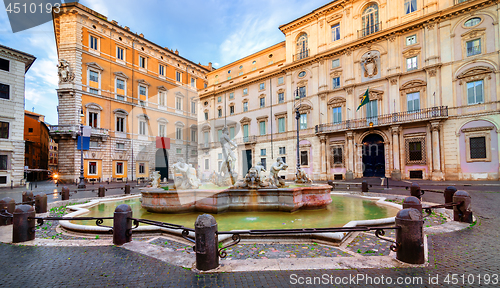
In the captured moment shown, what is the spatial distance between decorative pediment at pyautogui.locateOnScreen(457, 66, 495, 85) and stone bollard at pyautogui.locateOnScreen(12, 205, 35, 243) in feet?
97.4

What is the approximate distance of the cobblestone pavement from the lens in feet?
11.0

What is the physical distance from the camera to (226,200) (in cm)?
827

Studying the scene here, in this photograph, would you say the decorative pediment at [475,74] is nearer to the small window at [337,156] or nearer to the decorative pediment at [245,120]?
the small window at [337,156]

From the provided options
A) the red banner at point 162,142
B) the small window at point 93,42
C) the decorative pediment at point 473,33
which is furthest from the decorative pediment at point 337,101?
the small window at point 93,42

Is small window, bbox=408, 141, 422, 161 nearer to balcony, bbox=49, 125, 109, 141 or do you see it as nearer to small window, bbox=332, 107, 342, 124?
small window, bbox=332, 107, 342, 124

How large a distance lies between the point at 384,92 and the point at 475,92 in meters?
7.09

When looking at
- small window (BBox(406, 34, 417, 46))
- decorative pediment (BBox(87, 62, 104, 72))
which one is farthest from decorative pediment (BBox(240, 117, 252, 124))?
small window (BBox(406, 34, 417, 46))

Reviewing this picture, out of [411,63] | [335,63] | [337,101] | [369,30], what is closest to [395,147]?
[337,101]

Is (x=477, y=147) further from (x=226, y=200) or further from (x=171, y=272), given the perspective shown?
(x=171, y=272)

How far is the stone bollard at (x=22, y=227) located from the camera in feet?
17.3

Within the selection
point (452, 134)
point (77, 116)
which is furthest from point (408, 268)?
point (77, 116)

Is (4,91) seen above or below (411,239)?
above

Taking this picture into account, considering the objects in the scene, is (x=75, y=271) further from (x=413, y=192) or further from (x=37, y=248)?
(x=413, y=192)

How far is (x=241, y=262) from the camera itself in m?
3.98
